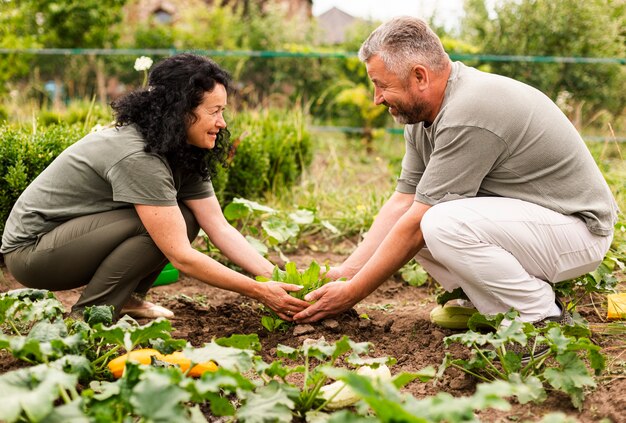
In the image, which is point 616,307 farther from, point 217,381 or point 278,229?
point 217,381

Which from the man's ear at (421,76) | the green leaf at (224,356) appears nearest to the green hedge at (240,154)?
the man's ear at (421,76)

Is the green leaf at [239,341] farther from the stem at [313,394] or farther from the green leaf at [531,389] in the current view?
the green leaf at [531,389]

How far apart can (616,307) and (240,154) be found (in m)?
2.91

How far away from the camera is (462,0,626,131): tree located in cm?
1018

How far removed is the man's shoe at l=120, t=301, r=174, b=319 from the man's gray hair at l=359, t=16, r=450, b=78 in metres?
1.64

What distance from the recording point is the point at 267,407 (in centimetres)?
209

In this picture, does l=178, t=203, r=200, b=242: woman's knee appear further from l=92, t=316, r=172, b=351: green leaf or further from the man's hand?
l=92, t=316, r=172, b=351: green leaf

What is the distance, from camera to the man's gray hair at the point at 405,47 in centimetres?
294

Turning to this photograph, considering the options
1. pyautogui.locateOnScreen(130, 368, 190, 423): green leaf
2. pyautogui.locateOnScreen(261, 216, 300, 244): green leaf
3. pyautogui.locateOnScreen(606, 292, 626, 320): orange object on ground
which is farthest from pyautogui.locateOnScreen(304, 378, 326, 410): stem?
pyautogui.locateOnScreen(261, 216, 300, 244): green leaf

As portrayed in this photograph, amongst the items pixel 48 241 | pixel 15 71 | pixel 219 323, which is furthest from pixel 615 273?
pixel 15 71

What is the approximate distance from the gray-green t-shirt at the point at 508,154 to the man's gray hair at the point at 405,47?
0.14 meters

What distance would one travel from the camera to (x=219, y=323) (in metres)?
3.58

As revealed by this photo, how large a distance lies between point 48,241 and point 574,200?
227 cm

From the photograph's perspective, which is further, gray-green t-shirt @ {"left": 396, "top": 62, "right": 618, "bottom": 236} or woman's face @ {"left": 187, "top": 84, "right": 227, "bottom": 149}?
woman's face @ {"left": 187, "top": 84, "right": 227, "bottom": 149}
